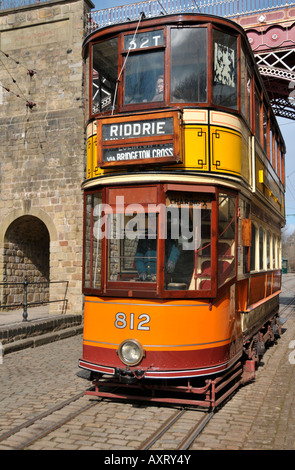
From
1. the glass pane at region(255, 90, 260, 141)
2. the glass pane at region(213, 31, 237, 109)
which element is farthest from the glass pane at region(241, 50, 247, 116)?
the glass pane at region(255, 90, 260, 141)

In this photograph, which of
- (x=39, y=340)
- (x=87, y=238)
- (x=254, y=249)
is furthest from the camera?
(x=39, y=340)

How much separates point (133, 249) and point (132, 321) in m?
0.89

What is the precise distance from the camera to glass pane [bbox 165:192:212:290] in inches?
233

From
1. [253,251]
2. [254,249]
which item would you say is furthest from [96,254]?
[254,249]

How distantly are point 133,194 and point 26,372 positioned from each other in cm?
424

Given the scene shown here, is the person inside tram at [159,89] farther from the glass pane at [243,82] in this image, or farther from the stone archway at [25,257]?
the stone archway at [25,257]

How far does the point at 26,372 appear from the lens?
27.9 feet

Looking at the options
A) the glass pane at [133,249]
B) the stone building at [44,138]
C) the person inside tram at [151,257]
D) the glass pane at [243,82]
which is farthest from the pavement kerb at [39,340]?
the glass pane at [243,82]

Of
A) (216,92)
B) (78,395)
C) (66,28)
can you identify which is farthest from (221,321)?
(66,28)

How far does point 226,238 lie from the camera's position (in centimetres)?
642

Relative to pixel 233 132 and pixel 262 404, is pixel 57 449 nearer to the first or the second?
pixel 262 404

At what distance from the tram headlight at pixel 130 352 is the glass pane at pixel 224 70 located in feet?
10.5

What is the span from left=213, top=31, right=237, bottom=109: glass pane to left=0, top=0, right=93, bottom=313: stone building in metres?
8.11

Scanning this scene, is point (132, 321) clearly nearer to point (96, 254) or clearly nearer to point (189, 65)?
point (96, 254)
